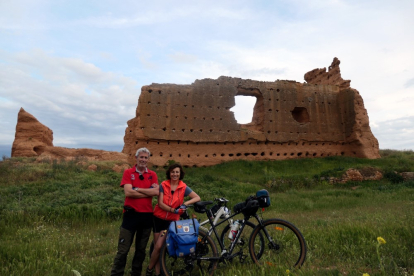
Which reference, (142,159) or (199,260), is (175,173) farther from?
(199,260)

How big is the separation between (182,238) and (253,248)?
103 centimetres

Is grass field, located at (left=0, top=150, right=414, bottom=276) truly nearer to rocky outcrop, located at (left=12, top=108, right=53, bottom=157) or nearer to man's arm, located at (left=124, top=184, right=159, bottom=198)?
man's arm, located at (left=124, top=184, right=159, bottom=198)

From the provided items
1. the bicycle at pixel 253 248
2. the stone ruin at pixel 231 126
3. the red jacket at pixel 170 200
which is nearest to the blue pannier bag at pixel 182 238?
the bicycle at pixel 253 248

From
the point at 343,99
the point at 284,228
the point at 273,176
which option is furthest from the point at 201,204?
the point at 343,99

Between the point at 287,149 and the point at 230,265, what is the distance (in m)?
14.5

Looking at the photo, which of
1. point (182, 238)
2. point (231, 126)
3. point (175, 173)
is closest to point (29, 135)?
point (231, 126)

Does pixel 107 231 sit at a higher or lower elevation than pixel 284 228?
lower

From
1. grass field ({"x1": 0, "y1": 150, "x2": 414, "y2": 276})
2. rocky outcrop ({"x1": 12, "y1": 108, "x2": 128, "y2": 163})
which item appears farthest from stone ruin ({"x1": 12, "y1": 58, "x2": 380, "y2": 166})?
grass field ({"x1": 0, "y1": 150, "x2": 414, "y2": 276})

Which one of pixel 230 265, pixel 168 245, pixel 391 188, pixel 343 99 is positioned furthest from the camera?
pixel 343 99

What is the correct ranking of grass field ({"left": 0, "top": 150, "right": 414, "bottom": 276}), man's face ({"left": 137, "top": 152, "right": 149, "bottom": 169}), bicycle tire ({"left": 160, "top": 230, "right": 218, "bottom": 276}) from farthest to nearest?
man's face ({"left": 137, "top": 152, "right": 149, "bottom": 169}) → grass field ({"left": 0, "top": 150, "right": 414, "bottom": 276}) → bicycle tire ({"left": 160, "top": 230, "right": 218, "bottom": 276})

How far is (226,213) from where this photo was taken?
149 inches

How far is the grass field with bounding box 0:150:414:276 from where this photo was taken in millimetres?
3656

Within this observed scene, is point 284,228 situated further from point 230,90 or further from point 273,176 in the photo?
point 230,90

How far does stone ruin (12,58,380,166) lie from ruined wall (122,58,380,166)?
55 millimetres
